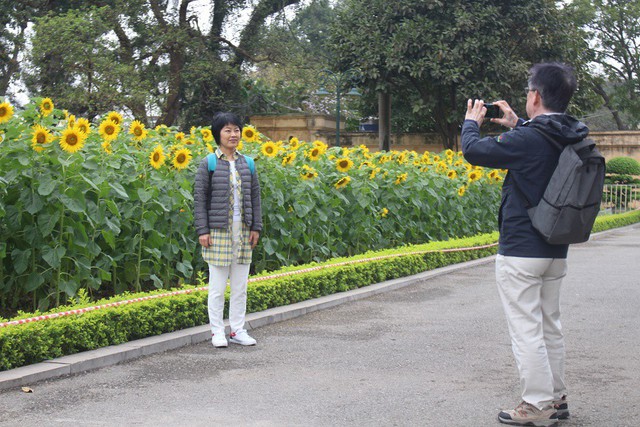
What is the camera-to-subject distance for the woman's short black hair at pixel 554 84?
5.12m

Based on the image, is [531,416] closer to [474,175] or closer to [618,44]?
[474,175]

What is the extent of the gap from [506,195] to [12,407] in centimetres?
306

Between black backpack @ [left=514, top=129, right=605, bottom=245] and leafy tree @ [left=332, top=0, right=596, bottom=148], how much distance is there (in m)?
26.2

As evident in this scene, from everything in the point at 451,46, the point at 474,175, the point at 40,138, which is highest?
the point at 451,46

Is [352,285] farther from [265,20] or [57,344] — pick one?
[265,20]

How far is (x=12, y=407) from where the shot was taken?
5.45 meters

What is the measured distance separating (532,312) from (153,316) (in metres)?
3.44

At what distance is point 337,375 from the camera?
21.0 feet

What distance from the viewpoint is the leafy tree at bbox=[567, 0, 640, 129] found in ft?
158

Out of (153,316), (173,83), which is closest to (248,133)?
(153,316)

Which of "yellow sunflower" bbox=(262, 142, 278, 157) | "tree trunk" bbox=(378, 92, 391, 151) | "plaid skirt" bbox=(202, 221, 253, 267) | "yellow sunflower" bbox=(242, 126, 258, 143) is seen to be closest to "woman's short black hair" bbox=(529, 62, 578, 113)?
"plaid skirt" bbox=(202, 221, 253, 267)

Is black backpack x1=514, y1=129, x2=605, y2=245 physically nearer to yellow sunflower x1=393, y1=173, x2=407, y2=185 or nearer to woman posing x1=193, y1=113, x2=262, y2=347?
woman posing x1=193, y1=113, x2=262, y2=347

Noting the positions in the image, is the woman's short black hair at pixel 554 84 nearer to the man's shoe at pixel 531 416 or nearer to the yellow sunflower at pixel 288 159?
the man's shoe at pixel 531 416

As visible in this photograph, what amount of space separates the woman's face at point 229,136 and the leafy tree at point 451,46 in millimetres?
24147
